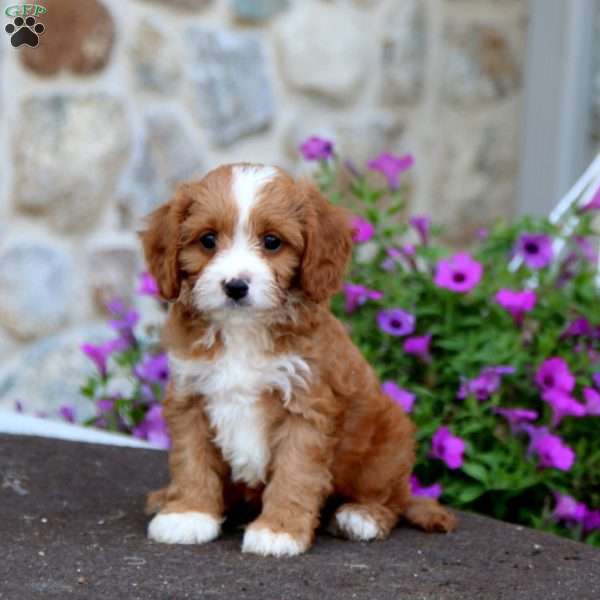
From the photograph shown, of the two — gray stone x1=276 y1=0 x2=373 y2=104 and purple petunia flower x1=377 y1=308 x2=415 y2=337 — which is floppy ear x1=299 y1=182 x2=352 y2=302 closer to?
purple petunia flower x1=377 y1=308 x2=415 y2=337

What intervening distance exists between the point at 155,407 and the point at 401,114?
10.6 ft

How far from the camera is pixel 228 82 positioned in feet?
20.6

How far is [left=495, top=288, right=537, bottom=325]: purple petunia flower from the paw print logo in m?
2.52

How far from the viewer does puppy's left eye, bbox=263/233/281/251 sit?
3256mm

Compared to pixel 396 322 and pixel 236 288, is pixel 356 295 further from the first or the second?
pixel 236 288

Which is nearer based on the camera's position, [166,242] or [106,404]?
[166,242]

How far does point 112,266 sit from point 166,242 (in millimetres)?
2742

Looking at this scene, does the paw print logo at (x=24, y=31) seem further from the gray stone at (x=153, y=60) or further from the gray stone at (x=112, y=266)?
the gray stone at (x=112, y=266)

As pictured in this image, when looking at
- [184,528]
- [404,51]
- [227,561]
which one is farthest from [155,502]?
[404,51]

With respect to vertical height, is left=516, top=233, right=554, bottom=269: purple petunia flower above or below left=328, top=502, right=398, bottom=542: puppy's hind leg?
above

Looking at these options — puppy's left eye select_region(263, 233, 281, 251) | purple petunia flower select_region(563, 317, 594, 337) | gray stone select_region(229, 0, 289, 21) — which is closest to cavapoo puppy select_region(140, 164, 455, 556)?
puppy's left eye select_region(263, 233, 281, 251)

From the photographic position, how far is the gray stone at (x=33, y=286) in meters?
5.71

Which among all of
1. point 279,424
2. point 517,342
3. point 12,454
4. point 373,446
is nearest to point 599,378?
point 517,342

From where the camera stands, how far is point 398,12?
23.3 ft
